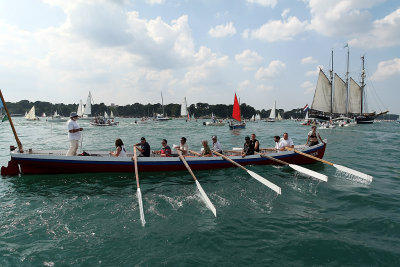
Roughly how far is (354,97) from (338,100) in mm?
7468

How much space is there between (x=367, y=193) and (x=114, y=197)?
1066 cm

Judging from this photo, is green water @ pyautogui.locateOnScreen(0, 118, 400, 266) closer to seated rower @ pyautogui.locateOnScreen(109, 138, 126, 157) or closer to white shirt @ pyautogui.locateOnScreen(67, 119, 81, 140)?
seated rower @ pyautogui.locateOnScreen(109, 138, 126, 157)

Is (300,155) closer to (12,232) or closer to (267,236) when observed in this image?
(267,236)

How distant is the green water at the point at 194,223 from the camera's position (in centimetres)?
551

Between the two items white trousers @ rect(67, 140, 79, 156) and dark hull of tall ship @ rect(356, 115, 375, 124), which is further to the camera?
dark hull of tall ship @ rect(356, 115, 375, 124)

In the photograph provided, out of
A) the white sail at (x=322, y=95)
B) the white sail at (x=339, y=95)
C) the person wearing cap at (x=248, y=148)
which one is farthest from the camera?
the white sail at (x=339, y=95)

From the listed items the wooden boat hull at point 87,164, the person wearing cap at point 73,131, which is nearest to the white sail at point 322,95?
the wooden boat hull at point 87,164

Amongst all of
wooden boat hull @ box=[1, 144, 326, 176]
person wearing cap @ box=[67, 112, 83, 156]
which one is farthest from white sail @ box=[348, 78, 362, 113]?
person wearing cap @ box=[67, 112, 83, 156]

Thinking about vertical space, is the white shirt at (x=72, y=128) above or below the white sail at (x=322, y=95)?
below

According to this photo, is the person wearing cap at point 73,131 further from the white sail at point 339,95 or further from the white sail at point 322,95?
the white sail at point 339,95

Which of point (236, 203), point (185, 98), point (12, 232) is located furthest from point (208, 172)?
point (185, 98)

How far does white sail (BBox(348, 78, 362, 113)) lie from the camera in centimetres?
7775

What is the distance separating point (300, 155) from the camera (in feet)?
46.1

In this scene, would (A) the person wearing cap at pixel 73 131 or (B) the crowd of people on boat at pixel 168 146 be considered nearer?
A: (A) the person wearing cap at pixel 73 131
